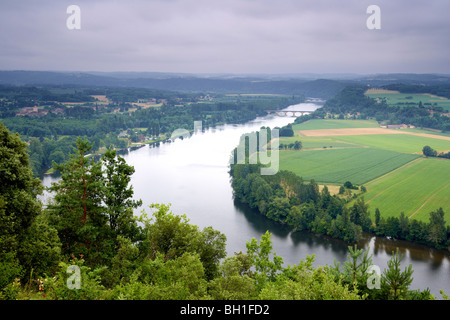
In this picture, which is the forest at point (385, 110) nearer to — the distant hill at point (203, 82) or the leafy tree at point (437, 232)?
the distant hill at point (203, 82)

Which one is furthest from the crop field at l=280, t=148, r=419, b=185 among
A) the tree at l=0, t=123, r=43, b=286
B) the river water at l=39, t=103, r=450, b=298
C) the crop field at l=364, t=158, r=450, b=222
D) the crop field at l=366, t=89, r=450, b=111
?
the crop field at l=366, t=89, r=450, b=111

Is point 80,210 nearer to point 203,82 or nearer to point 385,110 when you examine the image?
point 385,110

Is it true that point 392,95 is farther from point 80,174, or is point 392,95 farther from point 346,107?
point 80,174

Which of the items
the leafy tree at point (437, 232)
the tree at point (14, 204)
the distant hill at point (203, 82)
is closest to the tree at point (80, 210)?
the tree at point (14, 204)

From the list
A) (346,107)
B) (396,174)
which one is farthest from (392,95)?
(396,174)

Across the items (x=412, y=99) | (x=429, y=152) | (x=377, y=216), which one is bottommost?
(x=377, y=216)

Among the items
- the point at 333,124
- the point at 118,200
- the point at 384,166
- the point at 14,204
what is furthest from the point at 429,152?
the point at 14,204
